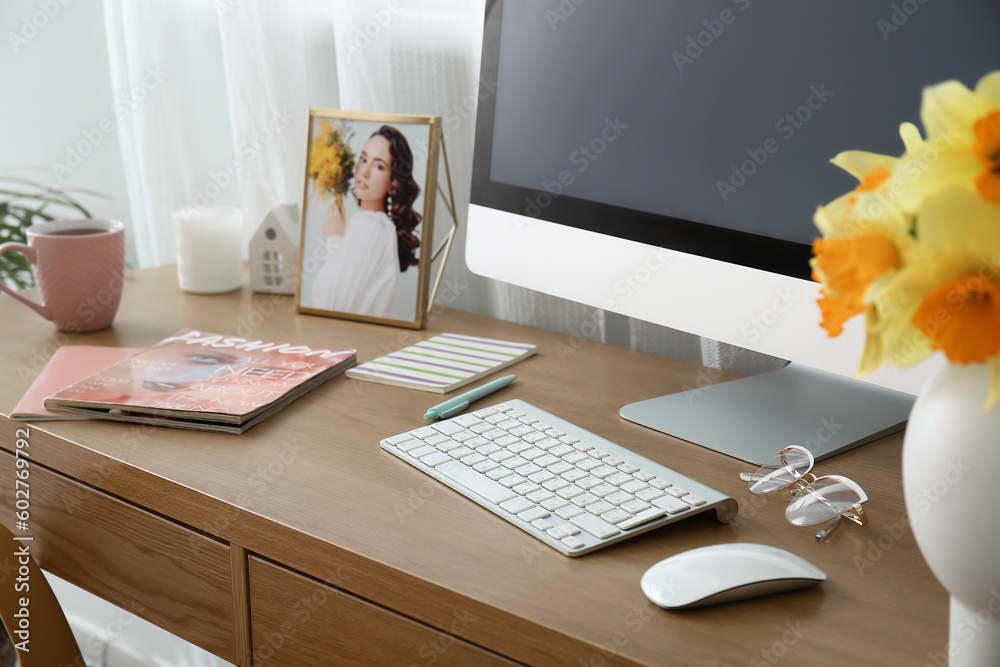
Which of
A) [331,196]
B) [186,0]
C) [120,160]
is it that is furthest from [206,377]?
[120,160]

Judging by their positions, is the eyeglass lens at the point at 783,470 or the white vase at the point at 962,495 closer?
the white vase at the point at 962,495

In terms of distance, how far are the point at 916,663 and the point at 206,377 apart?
667 mm

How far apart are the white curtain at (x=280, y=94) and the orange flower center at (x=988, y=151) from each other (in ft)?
2.33

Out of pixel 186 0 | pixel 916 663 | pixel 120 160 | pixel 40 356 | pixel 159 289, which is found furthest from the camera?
pixel 120 160

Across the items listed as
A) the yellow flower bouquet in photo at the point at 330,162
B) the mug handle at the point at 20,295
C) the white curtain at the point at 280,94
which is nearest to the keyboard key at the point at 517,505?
the white curtain at the point at 280,94

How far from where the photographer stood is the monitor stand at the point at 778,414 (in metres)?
0.76

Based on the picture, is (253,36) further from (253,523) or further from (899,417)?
(899,417)

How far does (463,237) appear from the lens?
127 cm

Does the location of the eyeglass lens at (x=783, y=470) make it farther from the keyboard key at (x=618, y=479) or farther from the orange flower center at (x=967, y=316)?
the orange flower center at (x=967, y=316)

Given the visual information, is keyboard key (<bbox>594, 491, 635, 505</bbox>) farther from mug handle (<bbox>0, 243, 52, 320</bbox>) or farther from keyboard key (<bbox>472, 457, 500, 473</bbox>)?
mug handle (<bbox>0, 243, 52, 320</bbox>)

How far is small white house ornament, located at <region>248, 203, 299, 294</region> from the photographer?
1.20 metres

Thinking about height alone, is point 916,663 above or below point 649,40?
below

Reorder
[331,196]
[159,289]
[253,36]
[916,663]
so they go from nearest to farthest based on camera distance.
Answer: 1. [916,663]
2. [331,196]
3. [159,289]
4. [253,36]

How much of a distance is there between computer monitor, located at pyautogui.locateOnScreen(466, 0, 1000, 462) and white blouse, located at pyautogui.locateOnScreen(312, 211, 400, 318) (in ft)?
0.46
